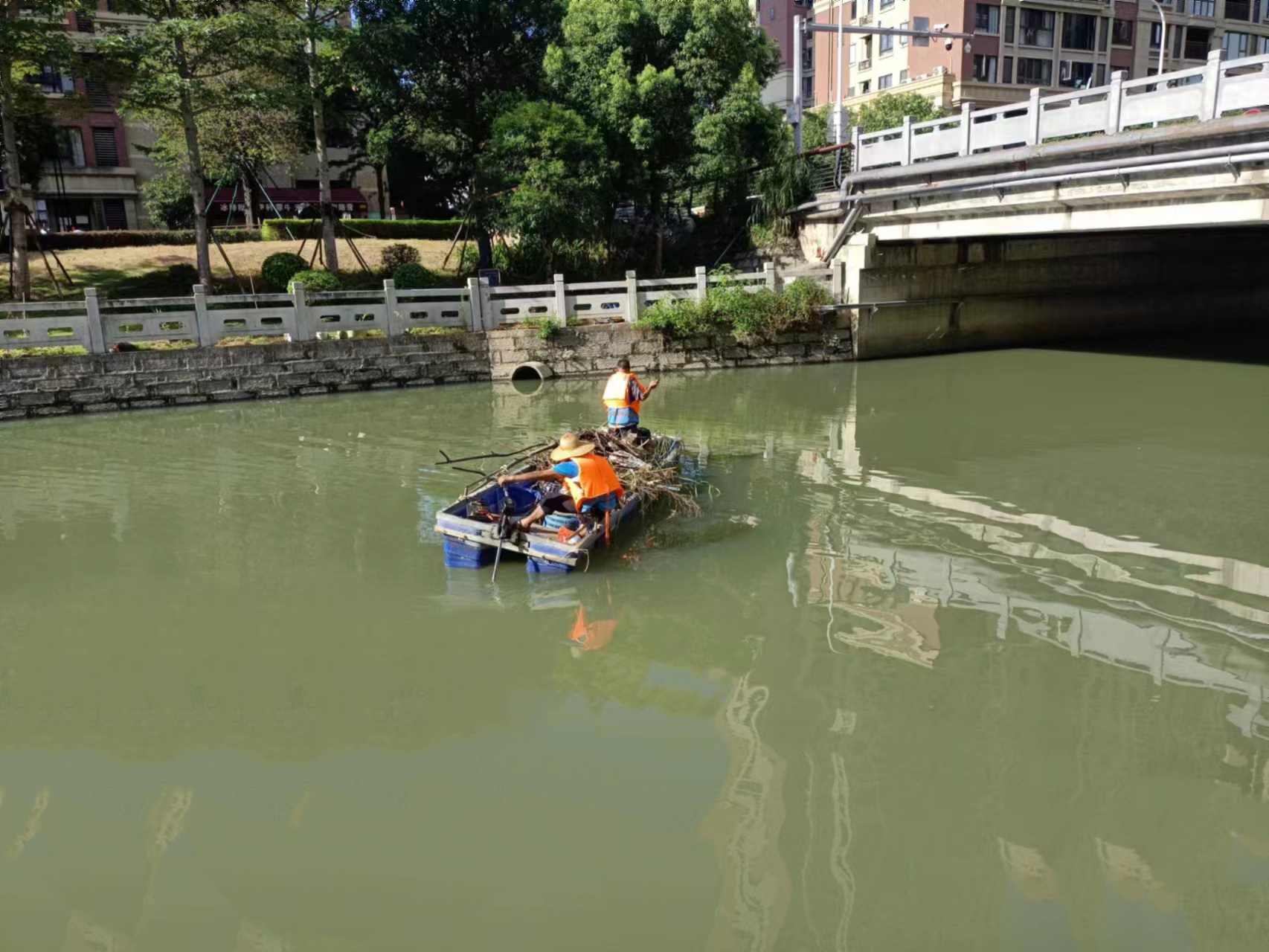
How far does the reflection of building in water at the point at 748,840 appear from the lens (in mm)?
4414

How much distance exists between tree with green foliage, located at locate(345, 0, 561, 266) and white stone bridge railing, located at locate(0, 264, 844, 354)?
11.2 feet

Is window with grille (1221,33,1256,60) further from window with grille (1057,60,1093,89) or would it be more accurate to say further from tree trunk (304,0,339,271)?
tree trunk (304,0,339,271)

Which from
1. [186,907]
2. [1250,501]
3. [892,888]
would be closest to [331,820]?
[186,907]

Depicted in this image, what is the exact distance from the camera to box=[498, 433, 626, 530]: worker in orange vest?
884 centimetres

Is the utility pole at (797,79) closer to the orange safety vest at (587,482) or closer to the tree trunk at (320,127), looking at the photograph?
the tree trunk at (320,127)

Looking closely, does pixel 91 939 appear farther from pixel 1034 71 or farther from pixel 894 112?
pixel 1034 71

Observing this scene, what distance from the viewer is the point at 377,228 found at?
31.6m

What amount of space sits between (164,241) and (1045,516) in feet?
91.5

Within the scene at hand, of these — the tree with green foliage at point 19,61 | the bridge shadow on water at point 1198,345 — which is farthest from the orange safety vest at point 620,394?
the bridge shadow on water at point 1198,345

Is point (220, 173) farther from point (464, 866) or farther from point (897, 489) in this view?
point (464, 866)

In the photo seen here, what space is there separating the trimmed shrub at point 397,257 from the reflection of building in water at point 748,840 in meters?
21.9

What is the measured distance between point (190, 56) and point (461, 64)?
6762 millimetres

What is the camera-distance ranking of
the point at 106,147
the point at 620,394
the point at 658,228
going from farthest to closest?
the point at 106,147, the point at 658,228, the point at 620,394

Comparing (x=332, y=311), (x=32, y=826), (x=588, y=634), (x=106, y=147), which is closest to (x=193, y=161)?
(x=332, y=311)
